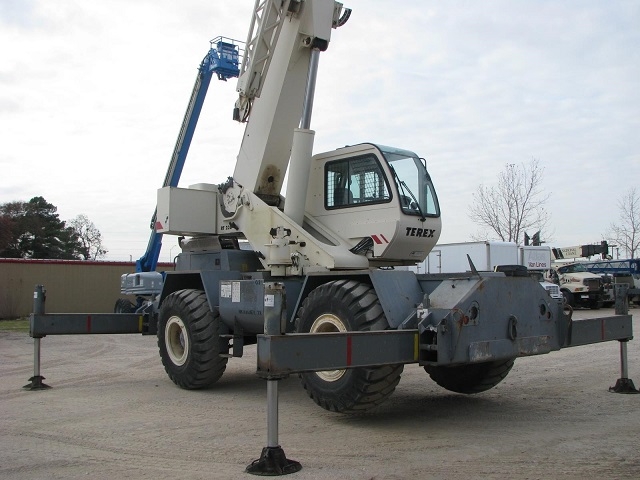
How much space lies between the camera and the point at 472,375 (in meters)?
8.59

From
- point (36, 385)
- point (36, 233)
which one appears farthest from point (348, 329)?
point (36, 233)

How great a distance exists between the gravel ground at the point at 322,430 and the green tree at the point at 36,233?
46.3m

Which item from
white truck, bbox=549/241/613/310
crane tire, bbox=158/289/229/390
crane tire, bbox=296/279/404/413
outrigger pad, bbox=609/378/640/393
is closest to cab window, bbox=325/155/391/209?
crane tire, bbox=296/279/404/413

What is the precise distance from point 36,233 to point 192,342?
165ft

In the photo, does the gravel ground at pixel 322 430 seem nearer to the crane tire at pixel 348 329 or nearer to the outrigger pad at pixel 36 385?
the outrigger pad at pixel 36 385

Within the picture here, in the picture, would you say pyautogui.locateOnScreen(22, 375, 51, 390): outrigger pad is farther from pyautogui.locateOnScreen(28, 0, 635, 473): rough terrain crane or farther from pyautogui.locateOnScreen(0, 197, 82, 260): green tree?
pyautogui.locateOnScreen(0, 197, 82, 260): green tree

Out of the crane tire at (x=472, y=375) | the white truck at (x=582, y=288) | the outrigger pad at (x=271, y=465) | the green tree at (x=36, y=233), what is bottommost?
the outrigger pad at (x=271, y=465)

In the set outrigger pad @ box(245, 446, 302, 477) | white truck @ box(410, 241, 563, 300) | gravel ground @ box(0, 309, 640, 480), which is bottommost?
gravel ground @ box(0, 309, 640, 480)

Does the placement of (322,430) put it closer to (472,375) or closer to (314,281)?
(314,281)

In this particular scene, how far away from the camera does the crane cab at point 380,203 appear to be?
838cm

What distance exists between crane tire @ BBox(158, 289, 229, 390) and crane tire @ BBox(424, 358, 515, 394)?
3.06 metres

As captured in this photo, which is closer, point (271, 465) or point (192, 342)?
point (271, 465)

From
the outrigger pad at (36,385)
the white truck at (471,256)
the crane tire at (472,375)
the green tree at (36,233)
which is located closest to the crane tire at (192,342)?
the outrigger pad at (36,385)

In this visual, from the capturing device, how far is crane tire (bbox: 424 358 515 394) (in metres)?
8.45
